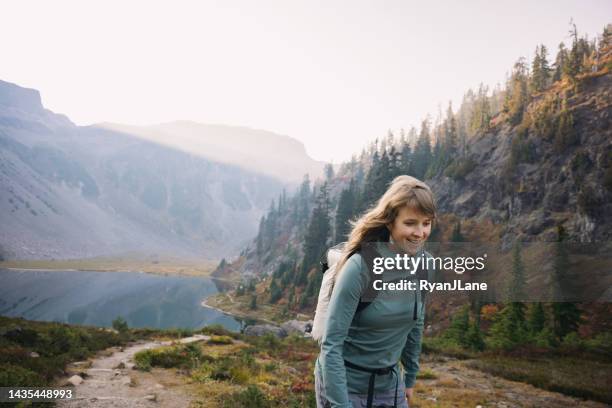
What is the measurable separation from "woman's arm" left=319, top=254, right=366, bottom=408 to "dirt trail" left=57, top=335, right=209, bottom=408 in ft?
27.6

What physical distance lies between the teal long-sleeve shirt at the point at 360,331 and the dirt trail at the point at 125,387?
8354 millimetres

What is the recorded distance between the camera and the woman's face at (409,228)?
10.3 ft

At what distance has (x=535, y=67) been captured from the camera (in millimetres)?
83562

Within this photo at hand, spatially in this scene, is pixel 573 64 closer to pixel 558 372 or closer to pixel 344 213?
pixel 344 213

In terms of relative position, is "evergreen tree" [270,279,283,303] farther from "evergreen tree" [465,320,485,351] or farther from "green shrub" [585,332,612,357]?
"green shrub" [585,332,612,357]

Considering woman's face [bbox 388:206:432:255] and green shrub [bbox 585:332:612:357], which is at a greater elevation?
woman's face [bbox 388:206:432:255]

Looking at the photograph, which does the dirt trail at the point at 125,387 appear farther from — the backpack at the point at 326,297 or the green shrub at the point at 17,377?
the backpack at the point at 326,297

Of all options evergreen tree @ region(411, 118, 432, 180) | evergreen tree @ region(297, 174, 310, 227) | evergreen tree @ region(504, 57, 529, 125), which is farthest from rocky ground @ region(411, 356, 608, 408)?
evergreen tree @ region(297, 174, 310, 227)

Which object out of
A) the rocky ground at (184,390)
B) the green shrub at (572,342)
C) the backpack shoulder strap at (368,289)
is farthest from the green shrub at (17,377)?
the green shrub at (572,342)

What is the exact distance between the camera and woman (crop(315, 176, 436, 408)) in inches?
114

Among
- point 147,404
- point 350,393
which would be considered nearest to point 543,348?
point 147,404

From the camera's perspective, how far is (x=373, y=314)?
300cm

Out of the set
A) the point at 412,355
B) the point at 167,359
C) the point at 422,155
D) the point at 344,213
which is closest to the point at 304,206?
the point at 422,155

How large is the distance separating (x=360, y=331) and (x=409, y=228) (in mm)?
998
